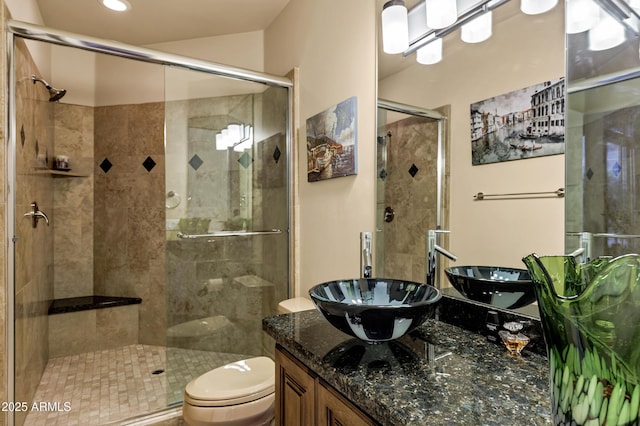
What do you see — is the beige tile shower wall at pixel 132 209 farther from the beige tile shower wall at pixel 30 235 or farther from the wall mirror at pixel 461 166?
the wall mirror at pixel 461 166

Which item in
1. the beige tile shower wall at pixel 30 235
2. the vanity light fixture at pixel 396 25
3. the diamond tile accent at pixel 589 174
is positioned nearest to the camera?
the diamond tile accent at pixel 589 174

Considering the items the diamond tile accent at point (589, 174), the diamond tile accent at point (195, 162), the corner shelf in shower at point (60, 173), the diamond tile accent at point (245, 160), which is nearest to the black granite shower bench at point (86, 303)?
the corner shelf in shower at point (60, 173)

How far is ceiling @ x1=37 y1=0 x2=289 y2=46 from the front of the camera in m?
2.52

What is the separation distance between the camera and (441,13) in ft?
4.30

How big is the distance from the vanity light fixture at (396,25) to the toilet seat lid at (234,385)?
5.20ft

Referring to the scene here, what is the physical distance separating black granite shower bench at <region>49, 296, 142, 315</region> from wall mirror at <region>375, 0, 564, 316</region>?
259 cm

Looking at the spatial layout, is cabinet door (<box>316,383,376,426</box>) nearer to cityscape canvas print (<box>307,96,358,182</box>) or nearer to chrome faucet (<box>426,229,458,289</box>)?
chrome faucet (<box>426,229,458,289</box>)

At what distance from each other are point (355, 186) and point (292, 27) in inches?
54.7

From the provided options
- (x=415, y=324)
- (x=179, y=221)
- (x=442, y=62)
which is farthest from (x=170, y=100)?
(x=415, y=324)

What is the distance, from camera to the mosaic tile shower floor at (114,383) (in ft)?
7.06

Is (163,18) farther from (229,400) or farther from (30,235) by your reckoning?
(229,400)

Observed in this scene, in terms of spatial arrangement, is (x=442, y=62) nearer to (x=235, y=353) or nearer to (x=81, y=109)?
(x=235, y=353)

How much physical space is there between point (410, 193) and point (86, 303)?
3.00 metres

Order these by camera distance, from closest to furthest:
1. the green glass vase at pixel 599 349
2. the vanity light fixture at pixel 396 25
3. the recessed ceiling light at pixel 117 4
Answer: the green glass vase at pixel 599 349, the vanity light fixture at pixel 396 25, the recessed ceiling light at pixel 117 4
